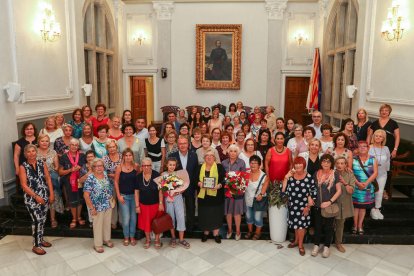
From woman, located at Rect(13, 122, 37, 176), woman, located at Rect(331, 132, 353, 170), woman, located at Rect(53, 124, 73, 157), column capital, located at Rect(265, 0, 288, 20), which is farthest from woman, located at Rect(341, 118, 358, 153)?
column capital, located at Rect(265, 0, 288, 20)

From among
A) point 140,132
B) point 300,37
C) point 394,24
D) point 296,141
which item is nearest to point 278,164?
point 296,141

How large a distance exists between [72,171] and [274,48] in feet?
28.4

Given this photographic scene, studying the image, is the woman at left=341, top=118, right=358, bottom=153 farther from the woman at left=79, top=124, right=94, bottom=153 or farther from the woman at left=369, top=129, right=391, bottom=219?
the woman at left=79, top=124, right=94, bottom=153

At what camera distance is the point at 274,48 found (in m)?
11.8

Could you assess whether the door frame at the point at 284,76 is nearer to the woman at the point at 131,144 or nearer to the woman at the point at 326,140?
the woman at the point at 326,140

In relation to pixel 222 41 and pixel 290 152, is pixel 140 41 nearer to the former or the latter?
pixel 222 41

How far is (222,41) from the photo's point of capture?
11.9 metres

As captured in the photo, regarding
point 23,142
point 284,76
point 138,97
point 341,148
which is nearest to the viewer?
point 341,148

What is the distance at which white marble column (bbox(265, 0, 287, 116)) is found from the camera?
11531mm

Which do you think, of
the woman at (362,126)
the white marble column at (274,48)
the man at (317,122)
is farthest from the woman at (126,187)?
the white marble column at (274,48)

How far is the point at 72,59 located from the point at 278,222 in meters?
6.46

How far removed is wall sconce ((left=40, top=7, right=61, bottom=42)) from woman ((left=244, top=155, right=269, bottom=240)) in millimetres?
5343

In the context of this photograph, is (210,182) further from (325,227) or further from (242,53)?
(242,53)

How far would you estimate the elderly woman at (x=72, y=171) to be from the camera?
17.3ft
